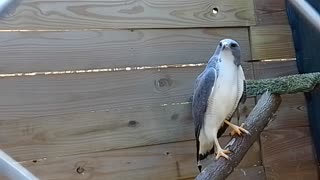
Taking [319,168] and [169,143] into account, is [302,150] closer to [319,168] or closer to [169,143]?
[319,168]

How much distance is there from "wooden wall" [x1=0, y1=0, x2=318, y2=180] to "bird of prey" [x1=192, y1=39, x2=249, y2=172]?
24 cm

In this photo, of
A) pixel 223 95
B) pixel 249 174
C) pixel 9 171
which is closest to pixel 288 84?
pixel 223 95

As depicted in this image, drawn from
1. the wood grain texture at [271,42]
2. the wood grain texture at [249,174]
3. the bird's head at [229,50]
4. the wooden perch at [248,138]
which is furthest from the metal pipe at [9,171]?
the wood grain texture at [271,42]

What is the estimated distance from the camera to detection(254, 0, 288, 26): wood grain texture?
153 centimetres

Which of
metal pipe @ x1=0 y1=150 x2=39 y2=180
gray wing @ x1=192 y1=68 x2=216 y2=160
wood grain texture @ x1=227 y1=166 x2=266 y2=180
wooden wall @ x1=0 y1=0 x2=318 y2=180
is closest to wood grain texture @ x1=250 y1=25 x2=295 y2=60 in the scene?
wooden wall @ x1=0 y1=0 x2=318 y2=180

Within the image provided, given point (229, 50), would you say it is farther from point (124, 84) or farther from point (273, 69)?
point (273, 69)

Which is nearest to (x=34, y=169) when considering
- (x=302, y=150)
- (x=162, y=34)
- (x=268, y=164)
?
(x=162, y=34)

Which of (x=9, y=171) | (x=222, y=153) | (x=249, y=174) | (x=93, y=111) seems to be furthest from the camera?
(x=249, y=174)

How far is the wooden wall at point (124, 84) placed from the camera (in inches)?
47.9

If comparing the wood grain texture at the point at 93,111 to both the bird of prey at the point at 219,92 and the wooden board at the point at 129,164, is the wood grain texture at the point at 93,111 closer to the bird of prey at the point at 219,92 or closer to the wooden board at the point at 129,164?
the wooden board at the point at 129,164

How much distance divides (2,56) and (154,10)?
0.44m

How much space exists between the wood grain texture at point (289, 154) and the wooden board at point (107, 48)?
263 mm

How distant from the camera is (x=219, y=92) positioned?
1.09m

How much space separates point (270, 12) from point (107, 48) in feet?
1.81
